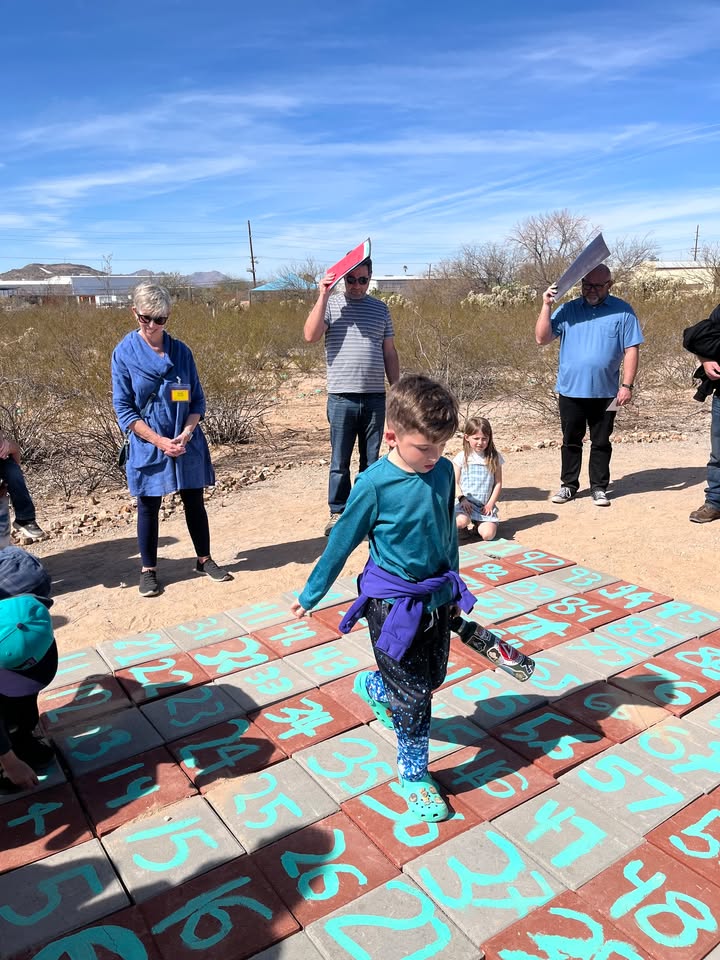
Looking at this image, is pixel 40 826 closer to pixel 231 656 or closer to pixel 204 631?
pixel 231 656

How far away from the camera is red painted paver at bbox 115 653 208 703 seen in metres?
3.23

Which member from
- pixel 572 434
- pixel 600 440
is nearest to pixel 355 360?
pixel 572 434

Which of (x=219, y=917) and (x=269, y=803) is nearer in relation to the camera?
(x=219, y=917)

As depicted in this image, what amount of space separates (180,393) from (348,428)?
53.4 inches

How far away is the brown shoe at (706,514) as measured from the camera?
219 inches

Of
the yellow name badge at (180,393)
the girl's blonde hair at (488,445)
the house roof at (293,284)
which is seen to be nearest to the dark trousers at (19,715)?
the yellow name badge at (180,393)

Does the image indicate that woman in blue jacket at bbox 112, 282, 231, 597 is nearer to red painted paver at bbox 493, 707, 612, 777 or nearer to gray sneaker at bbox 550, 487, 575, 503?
red painted paver at bbox 493, 707, 612, 777

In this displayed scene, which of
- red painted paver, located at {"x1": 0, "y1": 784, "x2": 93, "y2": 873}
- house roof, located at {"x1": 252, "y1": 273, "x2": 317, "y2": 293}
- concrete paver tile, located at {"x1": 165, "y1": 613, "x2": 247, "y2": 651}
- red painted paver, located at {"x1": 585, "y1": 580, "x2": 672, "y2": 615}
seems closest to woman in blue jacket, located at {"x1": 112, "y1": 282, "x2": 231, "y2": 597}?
concrete paver tile, located at {"x1": 165, "y1": 613, "x2": 247, "y2": 651}

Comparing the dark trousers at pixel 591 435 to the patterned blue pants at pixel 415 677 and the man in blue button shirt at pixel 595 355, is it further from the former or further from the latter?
the patterned blue pants at pixel 415 677

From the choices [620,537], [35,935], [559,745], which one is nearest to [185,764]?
[35,935]

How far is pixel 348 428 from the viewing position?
5.17 m

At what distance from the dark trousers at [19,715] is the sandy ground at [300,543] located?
1.22 meters

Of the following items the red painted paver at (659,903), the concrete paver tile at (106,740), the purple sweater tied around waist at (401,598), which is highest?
the purple sweater tied around waist at (401,598)

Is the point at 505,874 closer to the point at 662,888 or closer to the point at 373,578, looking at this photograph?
the point at 662,888
